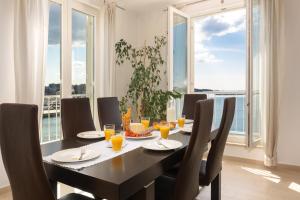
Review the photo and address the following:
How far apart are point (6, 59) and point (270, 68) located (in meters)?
3.43

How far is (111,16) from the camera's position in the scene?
3.96m

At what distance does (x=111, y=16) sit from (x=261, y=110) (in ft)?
9.41

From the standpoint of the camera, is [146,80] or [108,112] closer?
[108,112]

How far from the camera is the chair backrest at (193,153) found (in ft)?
4.84

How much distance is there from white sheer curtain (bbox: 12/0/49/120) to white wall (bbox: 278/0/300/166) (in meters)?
3.22

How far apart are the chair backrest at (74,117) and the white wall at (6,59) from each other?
3.12ft

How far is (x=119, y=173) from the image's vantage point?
3.88 feet

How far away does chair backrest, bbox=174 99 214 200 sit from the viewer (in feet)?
4.84

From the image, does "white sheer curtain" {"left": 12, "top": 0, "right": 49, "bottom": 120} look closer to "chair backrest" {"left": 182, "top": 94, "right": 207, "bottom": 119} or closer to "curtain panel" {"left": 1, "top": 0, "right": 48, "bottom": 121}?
"curtain panel" {"left": 1, "top": 0, "right": 48, "bottom": 121}

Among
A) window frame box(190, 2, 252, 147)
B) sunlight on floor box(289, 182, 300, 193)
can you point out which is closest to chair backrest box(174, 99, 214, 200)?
sunlight on floor box(289, 182, 300, 193)

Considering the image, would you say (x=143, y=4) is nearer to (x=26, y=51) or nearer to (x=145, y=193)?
(x=26, y=51)

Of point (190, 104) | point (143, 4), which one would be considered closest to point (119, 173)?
point (190, 104)

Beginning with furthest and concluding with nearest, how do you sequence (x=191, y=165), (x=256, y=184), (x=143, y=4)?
(x=143, y=4), (x=256, y=184), (x=191, y=165)

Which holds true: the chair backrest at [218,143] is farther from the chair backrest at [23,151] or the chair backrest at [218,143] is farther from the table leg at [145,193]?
the chair backrest at [23,151]
